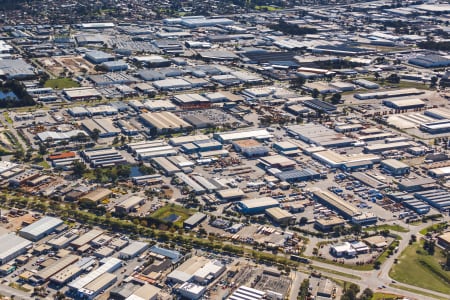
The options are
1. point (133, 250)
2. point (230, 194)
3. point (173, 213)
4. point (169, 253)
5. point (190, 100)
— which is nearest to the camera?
point (169, 253)

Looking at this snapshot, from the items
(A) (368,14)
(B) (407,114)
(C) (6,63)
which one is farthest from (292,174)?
(A) (368,14)

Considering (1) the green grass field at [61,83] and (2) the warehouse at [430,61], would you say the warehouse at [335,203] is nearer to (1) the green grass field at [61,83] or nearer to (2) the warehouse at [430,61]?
(1) the green grass field at [61,83]

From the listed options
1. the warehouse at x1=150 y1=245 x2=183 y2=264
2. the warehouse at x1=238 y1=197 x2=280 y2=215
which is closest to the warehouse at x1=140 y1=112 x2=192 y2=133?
the warehouse at x1=238 y1=197 x2=280 y2=215

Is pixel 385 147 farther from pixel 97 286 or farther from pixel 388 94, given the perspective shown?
pixel 97 286

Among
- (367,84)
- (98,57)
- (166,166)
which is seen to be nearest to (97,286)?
(166,166)

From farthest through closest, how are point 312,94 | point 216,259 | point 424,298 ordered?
point 312,94, point 216,259, point 424,298

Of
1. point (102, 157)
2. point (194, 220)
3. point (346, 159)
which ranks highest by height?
point (102, 157)

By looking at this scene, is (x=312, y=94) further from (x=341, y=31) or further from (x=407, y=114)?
(x=341, y=31)
